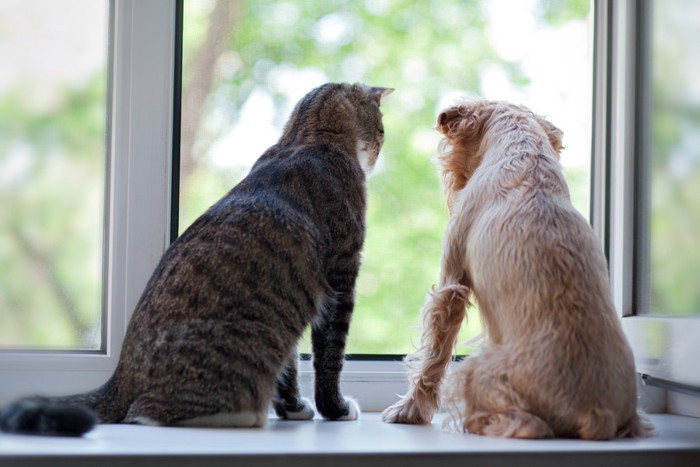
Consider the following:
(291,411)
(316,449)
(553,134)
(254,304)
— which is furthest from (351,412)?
(553,134)

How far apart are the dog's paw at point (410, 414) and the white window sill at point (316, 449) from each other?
0.19m

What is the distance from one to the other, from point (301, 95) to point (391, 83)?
260 mm

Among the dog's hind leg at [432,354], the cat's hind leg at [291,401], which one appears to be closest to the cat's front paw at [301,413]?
the cat's hind leg at [291,401]

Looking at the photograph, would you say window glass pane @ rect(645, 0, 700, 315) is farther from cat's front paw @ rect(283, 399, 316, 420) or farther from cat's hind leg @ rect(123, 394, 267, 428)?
cat's hind leg @ rect(123, 394, 267, 428)

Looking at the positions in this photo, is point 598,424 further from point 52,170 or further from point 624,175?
point 52,170

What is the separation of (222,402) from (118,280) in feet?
1.78

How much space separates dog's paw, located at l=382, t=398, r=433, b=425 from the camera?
1.70m

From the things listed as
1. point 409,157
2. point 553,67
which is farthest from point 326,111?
point 553,67

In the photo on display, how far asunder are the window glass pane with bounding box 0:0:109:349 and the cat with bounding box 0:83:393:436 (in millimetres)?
347

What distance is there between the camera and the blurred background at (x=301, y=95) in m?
1.88

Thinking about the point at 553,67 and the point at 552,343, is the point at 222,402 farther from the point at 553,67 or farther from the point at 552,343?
the point at 553,67

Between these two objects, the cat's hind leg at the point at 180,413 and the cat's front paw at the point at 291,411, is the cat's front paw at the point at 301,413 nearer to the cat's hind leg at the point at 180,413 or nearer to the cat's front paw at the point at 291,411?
the cat's front paw at the point at 291,411

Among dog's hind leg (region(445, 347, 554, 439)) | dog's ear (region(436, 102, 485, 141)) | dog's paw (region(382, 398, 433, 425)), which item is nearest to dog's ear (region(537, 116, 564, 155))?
dog's ear (region(436, 102, 485, 141))

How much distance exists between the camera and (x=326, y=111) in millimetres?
1885
